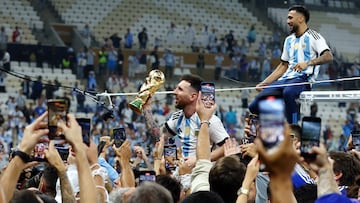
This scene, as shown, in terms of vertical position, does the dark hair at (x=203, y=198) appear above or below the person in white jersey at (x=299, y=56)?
below

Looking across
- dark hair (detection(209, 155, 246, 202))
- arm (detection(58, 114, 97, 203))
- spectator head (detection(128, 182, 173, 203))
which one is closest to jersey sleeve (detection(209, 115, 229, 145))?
dark hair (detection(209, 155, 246, 202))

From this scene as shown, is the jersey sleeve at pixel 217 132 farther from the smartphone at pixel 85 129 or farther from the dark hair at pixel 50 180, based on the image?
the smartphone at pixel 85 129

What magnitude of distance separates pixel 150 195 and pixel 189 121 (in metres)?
4.20

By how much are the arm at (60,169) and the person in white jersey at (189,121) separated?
125 inches

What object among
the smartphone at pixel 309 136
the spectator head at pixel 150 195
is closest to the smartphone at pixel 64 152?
the spectator head at pixel 150 195

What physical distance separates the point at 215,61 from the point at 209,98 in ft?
90.6

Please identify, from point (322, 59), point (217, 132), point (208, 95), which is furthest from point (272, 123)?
point (322, 59)

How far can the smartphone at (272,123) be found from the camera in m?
3.25

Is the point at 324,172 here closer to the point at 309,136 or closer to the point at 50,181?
the point at 309,136

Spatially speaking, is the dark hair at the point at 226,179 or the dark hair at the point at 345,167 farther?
the dark hair at the point at 345,167

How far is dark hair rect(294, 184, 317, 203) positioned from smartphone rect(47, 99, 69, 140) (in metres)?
1.51

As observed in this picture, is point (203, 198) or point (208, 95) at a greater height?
point (208, 95)

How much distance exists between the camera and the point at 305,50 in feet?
31.7

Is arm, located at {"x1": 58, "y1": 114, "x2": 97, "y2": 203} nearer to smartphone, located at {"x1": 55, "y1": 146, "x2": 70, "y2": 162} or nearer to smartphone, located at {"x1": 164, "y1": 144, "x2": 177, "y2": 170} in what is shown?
smartphone, located at {"x1": 55, "y1": 146, "x2": 70, "y2": 162}
